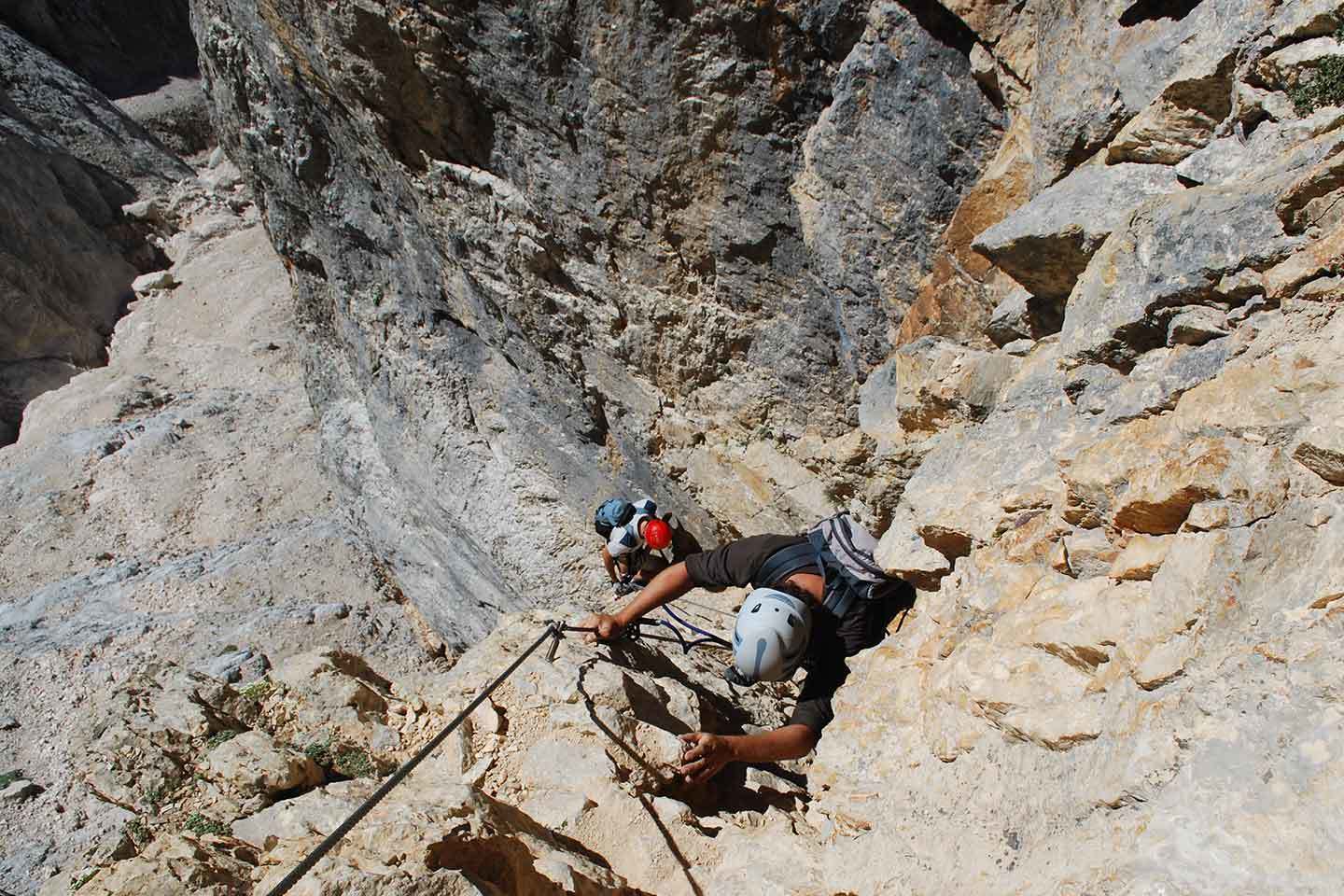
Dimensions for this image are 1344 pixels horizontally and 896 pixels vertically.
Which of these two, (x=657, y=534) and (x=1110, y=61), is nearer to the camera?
(x=1110, y=61)

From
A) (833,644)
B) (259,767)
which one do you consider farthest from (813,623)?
(259,767)

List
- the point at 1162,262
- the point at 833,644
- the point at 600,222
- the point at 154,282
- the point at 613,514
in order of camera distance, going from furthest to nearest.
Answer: the point at 154,282, the point at 613,514, the point at 600,222, the point at 833,644, the point at 1162,262

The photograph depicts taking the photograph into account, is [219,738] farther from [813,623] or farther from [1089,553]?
[1089,553]

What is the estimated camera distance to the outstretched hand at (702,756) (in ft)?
12.1

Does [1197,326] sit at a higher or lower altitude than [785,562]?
higher

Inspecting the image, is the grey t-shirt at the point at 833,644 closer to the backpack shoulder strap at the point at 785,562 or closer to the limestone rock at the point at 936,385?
the backpack shoulder strap at the point at 785,562

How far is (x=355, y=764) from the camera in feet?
12.4

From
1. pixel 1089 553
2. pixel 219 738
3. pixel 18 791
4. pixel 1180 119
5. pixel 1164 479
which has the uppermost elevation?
pixel 1180 119

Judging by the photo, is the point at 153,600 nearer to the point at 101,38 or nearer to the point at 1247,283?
the point at 1247,283

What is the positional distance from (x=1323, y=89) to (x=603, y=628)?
148 inches

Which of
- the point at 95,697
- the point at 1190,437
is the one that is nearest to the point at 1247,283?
the point at 1190,437

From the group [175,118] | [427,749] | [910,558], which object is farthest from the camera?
[175,118]

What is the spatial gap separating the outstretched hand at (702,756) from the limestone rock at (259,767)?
168 cm

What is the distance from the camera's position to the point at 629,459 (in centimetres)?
708
